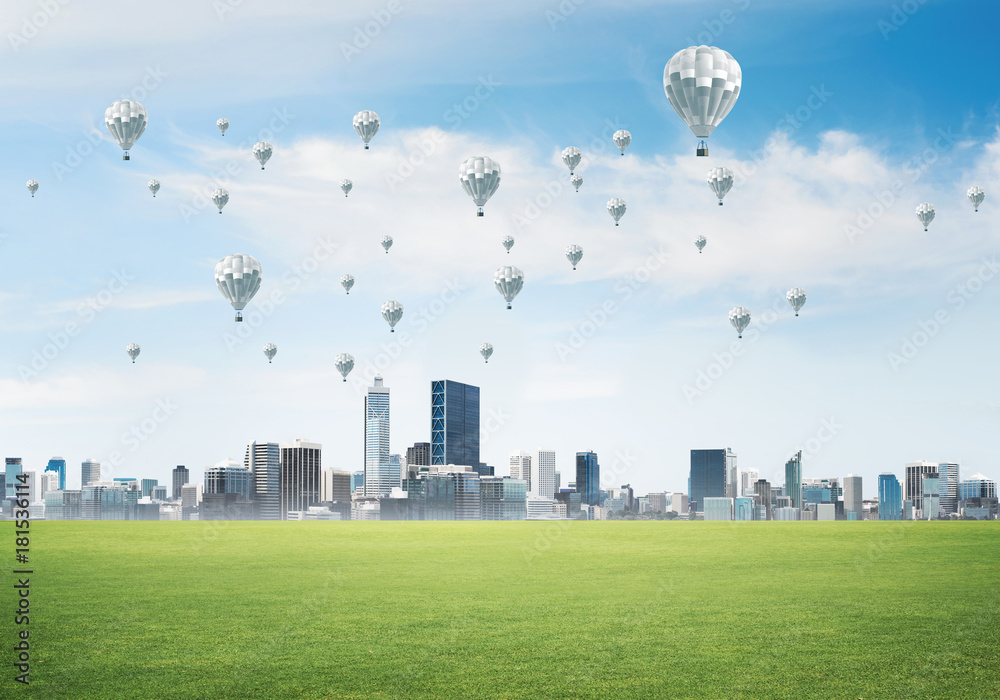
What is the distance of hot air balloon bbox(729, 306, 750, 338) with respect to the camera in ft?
259

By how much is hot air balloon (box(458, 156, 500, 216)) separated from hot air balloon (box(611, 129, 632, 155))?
2128 cm

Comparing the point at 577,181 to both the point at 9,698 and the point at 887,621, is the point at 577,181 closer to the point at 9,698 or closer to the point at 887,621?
the point at 887,621

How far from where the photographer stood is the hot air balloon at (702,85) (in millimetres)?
42000

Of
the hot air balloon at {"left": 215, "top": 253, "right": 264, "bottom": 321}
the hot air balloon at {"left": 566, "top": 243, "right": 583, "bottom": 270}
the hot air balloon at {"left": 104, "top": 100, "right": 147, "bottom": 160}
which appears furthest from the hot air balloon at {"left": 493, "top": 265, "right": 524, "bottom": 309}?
the hot air balloon at {"left": 104, "top": 100, "right": 147, "bottom": 160}

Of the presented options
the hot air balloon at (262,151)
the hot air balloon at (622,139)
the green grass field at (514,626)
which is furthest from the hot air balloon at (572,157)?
the green grass field at (514,626)

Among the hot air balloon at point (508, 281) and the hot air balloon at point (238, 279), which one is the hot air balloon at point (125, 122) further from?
the hot air balloon at point (508, 281)

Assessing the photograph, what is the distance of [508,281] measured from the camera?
7338 cm

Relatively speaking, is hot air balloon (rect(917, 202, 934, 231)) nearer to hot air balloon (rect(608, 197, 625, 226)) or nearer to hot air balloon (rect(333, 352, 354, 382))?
hot air balloon (rect(608, 197, 625, 226))

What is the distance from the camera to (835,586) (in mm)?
22125

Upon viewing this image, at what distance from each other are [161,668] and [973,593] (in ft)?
58.3

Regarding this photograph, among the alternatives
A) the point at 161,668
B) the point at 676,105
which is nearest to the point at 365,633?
the point at 161,668

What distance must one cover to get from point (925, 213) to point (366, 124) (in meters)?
47.6

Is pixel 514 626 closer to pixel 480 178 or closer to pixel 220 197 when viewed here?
pixel 480 178

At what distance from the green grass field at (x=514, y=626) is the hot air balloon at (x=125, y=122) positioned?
1541 inches
